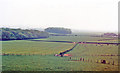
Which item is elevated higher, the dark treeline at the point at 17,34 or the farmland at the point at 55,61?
the dark treeline at the point at 17,34

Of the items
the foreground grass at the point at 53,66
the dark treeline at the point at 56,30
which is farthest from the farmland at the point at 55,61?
the dark treeline at the point at 56,30

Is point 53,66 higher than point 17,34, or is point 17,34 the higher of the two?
point 17,34

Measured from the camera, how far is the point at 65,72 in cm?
1950

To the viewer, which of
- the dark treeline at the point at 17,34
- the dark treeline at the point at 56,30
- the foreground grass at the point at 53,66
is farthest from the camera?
the dark treeline at the point at 56,30

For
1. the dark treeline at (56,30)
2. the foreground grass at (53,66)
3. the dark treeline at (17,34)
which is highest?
the dark treeline at (56,30)

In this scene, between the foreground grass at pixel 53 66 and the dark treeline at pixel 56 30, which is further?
the dark treeline at pixel 56 30

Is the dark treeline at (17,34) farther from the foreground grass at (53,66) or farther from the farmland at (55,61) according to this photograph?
the foreground grass at (53,66)

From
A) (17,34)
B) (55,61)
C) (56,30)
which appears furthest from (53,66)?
(56,30)

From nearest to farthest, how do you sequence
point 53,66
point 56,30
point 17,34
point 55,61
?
1. point 53,66
2. point 55,61
3. point 17,34
4. point 56,30

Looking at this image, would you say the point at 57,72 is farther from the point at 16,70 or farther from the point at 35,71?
the point at 16,70

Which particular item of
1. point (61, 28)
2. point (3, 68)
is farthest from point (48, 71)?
point (61, 28)

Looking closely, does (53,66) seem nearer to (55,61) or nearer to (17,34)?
(55,61)

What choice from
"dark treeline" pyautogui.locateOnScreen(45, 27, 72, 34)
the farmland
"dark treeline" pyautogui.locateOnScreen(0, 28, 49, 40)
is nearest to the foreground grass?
the farmland

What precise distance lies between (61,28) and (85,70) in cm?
8976
